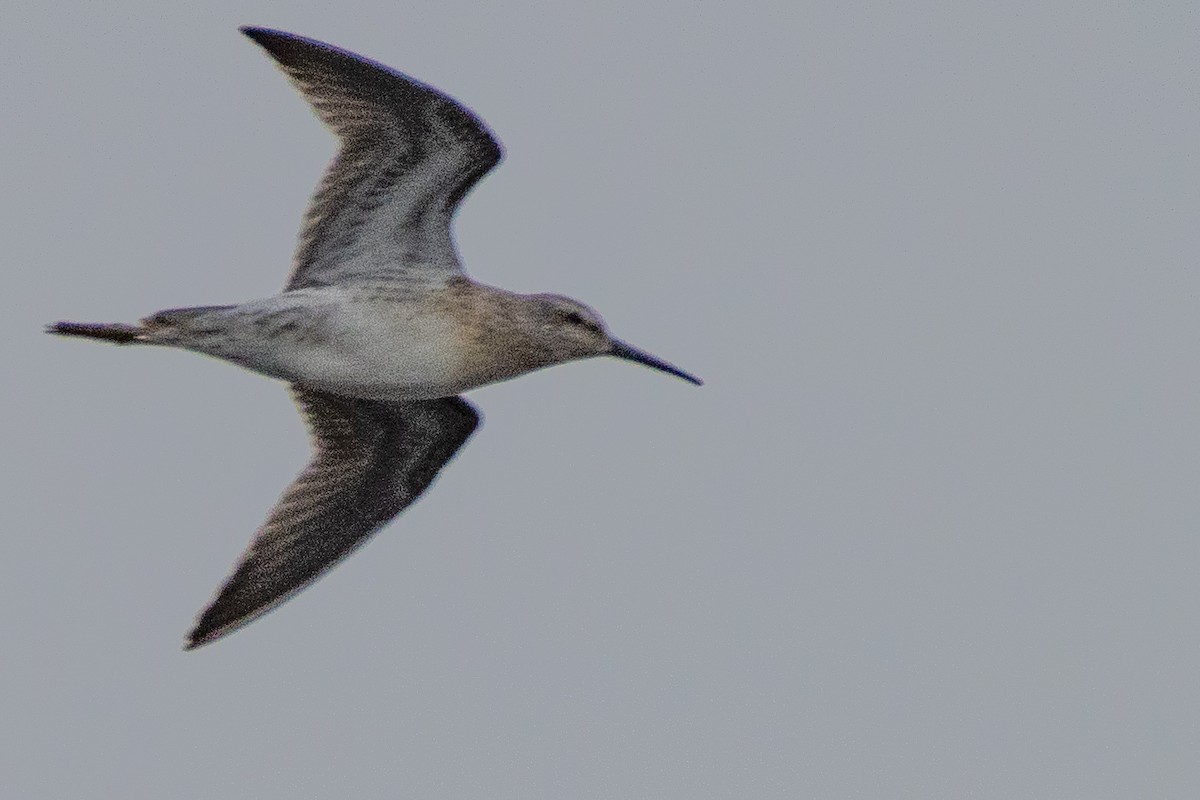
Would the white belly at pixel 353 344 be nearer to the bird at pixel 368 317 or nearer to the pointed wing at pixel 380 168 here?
the bird at pixel 368 317

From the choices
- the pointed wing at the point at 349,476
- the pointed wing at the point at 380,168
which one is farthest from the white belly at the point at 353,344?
the pointed wing at the point at 349,476

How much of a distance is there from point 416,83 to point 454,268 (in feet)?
3.72

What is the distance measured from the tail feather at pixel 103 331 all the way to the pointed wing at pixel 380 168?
0.95 m

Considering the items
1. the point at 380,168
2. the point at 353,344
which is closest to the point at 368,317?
the point at 353,344

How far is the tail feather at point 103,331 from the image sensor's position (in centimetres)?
1227

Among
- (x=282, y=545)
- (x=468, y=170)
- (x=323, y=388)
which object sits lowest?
(x=282, y=545)

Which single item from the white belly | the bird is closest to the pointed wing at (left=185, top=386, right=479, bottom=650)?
the bird

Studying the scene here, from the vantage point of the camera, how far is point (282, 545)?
43.8 feet

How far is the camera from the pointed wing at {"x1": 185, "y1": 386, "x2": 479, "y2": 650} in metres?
13.3

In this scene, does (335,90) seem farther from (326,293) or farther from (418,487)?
(418,487)

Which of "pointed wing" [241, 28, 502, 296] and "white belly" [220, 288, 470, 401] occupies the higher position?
"pointed wing" [241, 28, 502, 296]

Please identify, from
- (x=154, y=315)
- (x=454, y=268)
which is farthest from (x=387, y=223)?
(x=154, y=315)

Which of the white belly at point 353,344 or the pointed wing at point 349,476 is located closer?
the white belly at point 353,344

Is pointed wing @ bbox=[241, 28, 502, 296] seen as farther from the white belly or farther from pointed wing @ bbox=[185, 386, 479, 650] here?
pointed wing @ bbox=[185, 386, 479, 650]
